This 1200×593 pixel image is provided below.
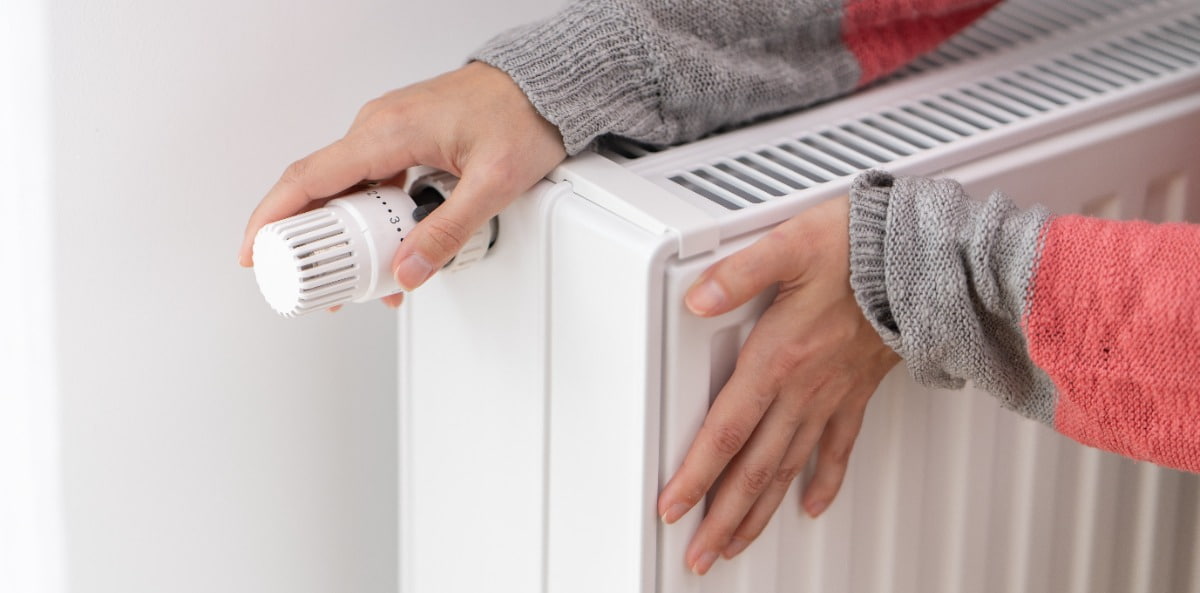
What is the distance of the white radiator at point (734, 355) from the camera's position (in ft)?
1.67

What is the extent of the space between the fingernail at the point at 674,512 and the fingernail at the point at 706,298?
0.08 metres

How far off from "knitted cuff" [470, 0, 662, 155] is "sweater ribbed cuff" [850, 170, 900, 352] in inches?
3.8

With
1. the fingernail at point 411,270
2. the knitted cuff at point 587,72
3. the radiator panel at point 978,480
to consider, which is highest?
the knitted cuff at point 587,72

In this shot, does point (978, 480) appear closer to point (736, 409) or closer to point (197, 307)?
point (736, 409)

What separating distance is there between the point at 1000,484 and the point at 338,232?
338 mm

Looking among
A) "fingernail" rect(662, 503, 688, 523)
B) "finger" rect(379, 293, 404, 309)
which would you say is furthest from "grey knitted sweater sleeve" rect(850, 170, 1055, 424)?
"finger" rect(379, 293, 404, 309)

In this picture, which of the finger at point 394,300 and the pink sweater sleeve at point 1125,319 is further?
the finger at point 394,300

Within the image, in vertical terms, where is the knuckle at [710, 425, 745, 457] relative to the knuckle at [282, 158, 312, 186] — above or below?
below

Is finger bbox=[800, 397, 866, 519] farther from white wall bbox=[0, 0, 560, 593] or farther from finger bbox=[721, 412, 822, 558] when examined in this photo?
white wall bbox=[0, 0, 560, 593]

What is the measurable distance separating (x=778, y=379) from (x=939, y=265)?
7cm

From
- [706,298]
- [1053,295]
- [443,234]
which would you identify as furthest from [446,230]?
[1053,295]

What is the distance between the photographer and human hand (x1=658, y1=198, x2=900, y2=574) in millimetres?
500

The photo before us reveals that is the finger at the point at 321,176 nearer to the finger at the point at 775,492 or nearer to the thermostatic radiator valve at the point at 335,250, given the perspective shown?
the thermostatic radiator valve at the point at 335,250

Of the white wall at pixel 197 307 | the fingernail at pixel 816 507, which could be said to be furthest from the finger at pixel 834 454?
the white wall at pixel 197 307
